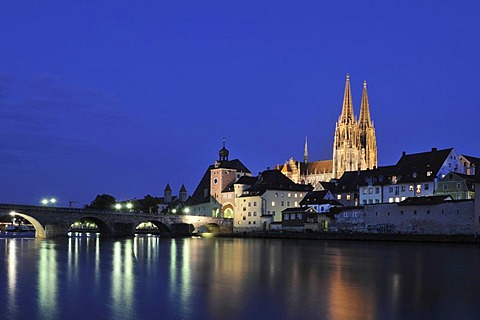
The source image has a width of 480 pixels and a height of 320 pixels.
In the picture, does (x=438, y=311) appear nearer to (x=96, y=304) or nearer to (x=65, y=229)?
(x=96, y=304)

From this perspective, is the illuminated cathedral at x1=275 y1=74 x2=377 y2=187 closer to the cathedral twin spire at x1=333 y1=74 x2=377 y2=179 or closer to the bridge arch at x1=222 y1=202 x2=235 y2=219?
the cathedral twin spire at x1=333 y1=74 x2=377 y2=179

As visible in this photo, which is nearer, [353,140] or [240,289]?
[240,289]

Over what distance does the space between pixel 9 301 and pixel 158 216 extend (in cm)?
7793

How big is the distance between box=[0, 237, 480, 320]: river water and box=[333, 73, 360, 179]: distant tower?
11393 centimetres

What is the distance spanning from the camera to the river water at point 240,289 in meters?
19.6

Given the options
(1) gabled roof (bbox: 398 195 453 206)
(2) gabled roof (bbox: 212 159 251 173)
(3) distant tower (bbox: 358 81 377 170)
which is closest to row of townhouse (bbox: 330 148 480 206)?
(1) gabled roof (bbox: 398 195 453 206)

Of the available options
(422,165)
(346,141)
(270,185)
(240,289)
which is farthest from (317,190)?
(240,289)

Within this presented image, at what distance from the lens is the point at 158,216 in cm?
9919

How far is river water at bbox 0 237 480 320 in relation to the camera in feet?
64.2

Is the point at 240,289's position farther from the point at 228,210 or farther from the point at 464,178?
the point at 228,210

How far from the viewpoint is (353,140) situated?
15362 cm

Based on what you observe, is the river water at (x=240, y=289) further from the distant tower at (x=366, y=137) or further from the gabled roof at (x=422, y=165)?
the distant tower at (x=366, y=137)

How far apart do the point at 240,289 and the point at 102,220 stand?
66.7m

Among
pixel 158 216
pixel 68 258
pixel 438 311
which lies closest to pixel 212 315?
pixel 438 311
